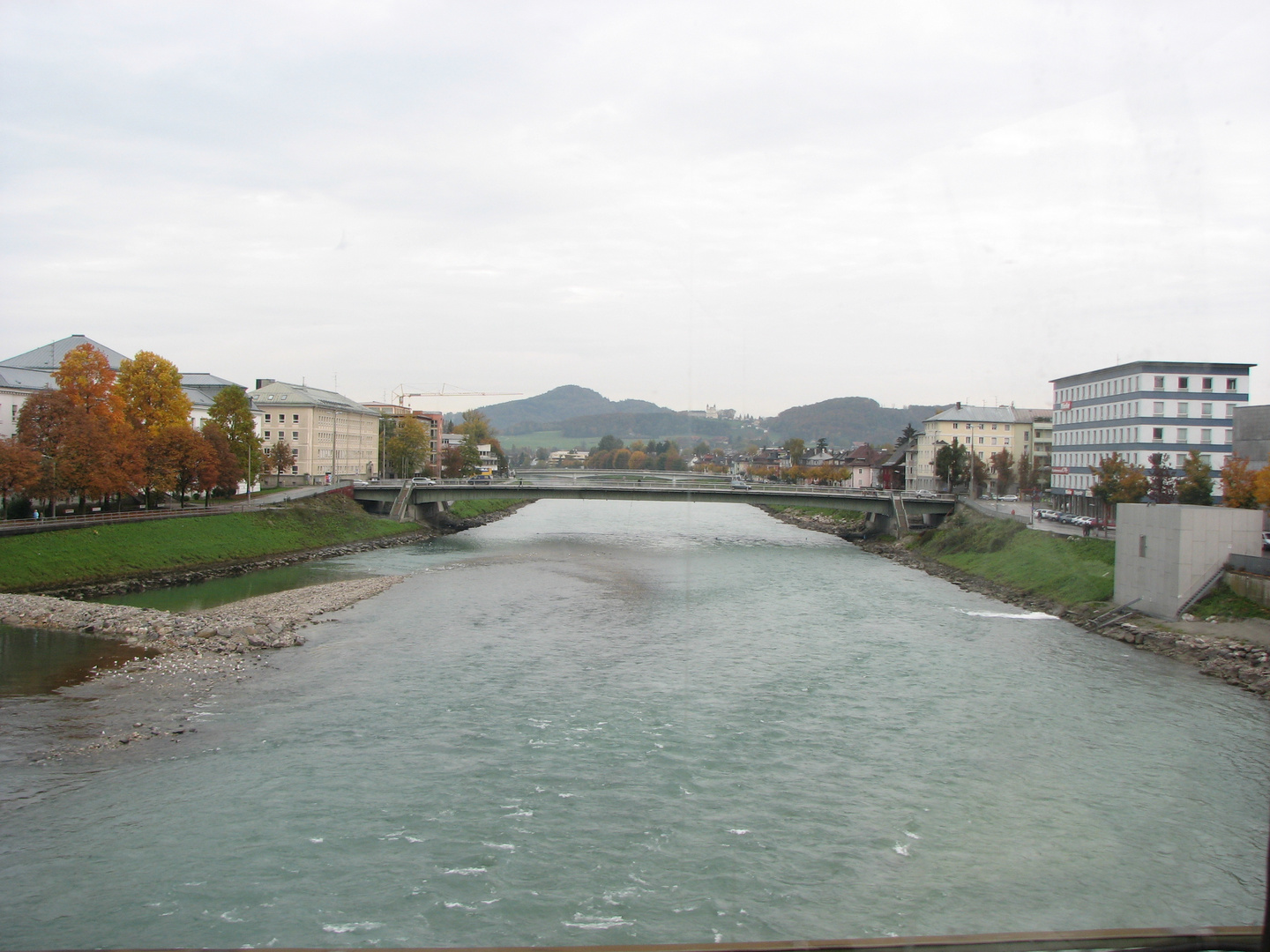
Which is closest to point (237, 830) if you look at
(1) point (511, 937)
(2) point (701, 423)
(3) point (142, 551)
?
(1) point (511, 937)

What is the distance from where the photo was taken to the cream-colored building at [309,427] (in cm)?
6450

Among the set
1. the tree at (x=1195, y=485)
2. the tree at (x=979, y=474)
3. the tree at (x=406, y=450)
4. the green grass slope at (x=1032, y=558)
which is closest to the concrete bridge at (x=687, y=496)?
the green grass slope at (x=1032, y=558)

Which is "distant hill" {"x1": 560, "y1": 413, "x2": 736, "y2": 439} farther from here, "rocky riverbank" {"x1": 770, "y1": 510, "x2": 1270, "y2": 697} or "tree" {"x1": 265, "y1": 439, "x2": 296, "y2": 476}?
"rocky riverbank" {"x1": 770, "y1": 510, "x2": 1270, "y2": 697}

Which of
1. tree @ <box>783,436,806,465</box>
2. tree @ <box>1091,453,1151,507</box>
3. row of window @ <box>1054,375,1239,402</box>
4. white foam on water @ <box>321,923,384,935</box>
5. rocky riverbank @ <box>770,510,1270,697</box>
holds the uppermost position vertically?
row of window @ <box>1054,375,1239,402</box>

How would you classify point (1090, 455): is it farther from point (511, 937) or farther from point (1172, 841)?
point (511, 937)

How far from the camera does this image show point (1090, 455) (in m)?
38.0

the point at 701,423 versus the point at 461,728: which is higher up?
the point at 701,423

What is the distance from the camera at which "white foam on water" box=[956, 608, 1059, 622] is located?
891 inches

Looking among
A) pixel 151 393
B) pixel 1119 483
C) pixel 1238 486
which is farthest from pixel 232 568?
pixel 1238 486

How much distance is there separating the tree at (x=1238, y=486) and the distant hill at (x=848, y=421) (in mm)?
81714

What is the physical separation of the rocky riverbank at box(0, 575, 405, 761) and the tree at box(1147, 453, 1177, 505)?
26.6 metres

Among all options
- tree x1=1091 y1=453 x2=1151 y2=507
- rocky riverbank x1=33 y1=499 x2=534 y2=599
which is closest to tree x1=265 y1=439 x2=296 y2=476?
rocky riverbank x1=33 y1=499 x2=534 y2=599

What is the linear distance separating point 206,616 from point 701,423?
6139 cm

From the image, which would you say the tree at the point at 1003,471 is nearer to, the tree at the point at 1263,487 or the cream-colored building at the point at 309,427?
the tree at the point at 1263,487
